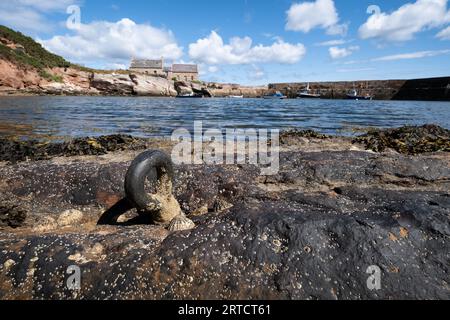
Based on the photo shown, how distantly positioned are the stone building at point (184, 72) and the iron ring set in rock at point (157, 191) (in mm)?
115683

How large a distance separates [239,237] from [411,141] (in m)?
6.65

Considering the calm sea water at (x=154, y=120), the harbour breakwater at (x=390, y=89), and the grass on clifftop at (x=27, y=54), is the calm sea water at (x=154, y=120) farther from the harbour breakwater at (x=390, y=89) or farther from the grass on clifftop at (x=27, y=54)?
the harbour breakwater at (x=390, y=89)

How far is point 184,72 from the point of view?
384ft

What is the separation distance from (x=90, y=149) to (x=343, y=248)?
587cm

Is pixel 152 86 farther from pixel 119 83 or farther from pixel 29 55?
pixel 29 55

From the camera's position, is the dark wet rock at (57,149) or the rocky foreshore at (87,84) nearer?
the dark wet rock at (57,149)

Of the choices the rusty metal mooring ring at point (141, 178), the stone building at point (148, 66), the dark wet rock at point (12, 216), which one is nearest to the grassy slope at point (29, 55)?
the dark wet rock at point (12, 216)

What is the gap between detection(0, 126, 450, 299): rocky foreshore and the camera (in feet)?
9.24

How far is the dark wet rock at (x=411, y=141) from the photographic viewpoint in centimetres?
701

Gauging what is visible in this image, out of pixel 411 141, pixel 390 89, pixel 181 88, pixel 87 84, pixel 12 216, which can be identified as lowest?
pixel 12 216

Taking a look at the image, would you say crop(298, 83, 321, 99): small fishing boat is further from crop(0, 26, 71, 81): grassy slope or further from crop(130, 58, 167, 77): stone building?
crop(0, 26, 71, 81): grassy slope

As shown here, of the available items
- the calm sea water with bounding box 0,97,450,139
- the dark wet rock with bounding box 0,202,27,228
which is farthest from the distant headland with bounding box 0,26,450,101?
the dark wet rock with bounding box 0,202,27,228

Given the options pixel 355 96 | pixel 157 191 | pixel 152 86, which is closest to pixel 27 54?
pixel 152 86

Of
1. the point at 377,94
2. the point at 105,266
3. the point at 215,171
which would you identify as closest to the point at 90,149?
the point at 215,171
